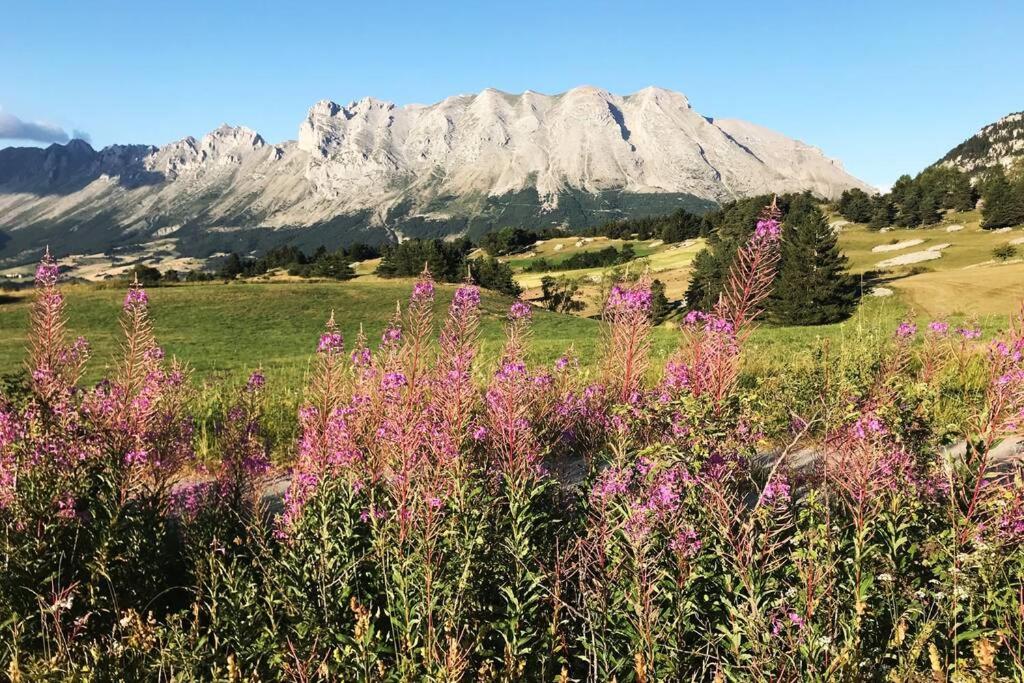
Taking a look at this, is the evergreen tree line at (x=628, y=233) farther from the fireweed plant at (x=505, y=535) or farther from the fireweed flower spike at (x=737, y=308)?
the fireweed plant at (x=505, y=535)

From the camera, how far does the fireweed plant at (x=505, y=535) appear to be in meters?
2.69

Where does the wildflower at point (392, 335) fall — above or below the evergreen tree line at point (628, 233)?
below

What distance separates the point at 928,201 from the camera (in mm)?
94812

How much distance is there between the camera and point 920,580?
312 cm

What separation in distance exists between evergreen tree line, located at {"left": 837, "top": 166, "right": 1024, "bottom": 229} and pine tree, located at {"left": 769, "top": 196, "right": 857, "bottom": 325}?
50.8m

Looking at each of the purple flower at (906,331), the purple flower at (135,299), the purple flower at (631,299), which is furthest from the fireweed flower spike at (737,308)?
the purple flower at (135,299)

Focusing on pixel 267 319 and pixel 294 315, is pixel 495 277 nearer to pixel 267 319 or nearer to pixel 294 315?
pixel 294 315

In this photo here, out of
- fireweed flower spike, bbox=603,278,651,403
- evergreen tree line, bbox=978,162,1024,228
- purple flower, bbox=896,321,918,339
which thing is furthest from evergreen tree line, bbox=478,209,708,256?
fireweed flower spike, bbox=603,278,651,403

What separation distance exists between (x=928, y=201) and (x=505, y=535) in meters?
119

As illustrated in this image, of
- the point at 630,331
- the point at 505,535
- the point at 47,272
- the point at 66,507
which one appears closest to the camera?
the point at 505,535

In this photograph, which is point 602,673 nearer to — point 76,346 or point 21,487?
point 21,487

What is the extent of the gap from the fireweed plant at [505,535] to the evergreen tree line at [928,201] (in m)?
104

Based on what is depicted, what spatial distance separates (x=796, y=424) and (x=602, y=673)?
4559 millimetres

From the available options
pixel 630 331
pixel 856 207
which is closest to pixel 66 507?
pixel 630 331
